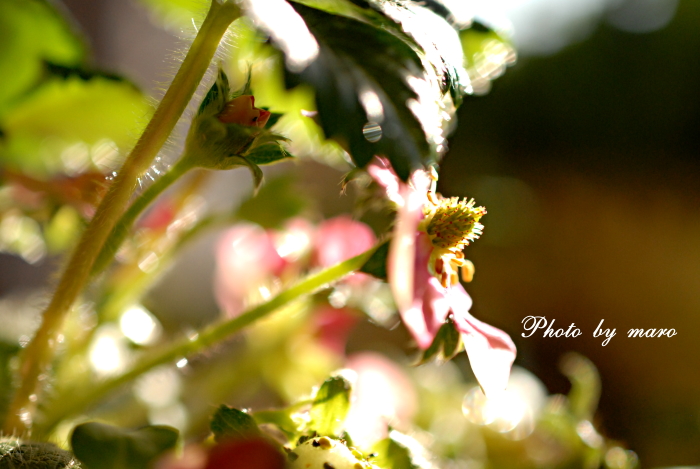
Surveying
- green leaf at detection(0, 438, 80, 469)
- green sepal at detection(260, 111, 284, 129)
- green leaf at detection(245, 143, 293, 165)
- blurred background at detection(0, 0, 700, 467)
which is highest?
green sepal at detection(260, 111, 284, 129)

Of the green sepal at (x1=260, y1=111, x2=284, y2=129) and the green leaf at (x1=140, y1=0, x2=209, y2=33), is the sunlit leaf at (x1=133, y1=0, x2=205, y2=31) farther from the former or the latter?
the green sepal at (x1=260, y1=111, x2=284, y2=129)

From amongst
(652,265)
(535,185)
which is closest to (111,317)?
(652,265)

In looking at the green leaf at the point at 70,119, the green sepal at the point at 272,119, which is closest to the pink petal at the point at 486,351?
the green sepal at the point at 272,119

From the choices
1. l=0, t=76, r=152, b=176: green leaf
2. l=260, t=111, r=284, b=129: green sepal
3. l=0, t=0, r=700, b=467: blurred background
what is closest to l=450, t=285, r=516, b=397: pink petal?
l=260, t=111, r=284, b=129: green sepal

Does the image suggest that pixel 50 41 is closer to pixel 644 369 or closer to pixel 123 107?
pixel 123 107

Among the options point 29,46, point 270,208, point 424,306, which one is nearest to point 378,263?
point 424,306

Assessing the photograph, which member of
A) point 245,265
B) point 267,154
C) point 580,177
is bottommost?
point 580,177

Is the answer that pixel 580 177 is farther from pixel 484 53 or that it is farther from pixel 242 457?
pixel 242 457
